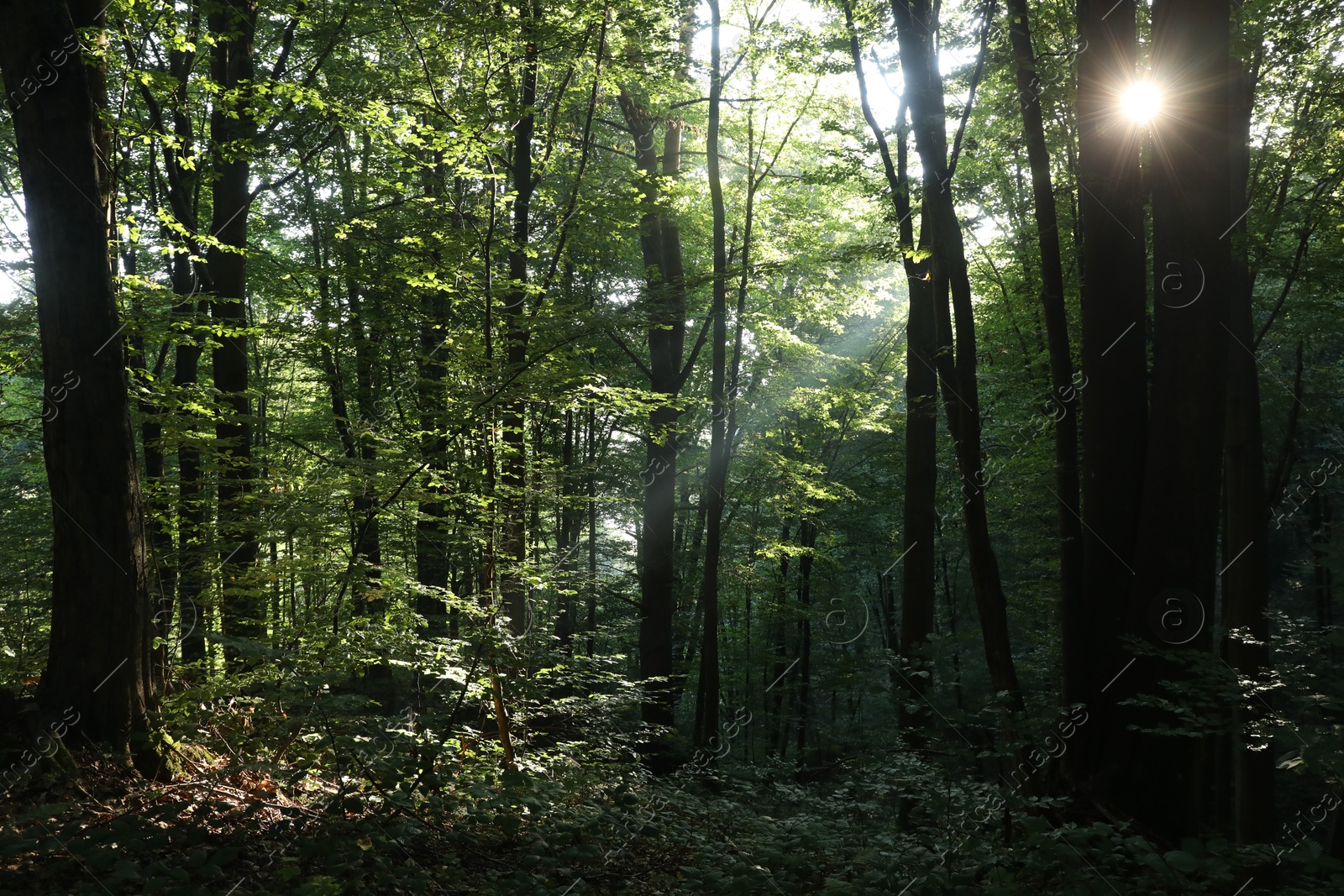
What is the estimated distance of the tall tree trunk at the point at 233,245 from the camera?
22.5ft

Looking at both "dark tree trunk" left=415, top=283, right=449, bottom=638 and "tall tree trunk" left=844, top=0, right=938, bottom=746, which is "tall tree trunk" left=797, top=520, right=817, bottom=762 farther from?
"tall tree trunk" left=844, top=0, right=938, bottom=746

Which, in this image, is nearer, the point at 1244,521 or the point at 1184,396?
the point at 1184,396

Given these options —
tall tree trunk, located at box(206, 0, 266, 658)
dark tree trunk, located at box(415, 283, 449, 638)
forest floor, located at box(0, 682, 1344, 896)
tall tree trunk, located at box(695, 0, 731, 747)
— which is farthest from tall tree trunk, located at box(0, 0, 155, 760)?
tall tree trunk, located at box(695, 0, 731, 747)

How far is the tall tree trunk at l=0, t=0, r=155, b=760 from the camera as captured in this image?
467 cm

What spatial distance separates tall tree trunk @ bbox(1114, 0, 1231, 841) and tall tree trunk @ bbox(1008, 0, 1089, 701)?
0.81 m

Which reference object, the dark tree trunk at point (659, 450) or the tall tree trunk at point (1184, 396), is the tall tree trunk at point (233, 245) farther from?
the tall tree trunk at point (1184, 396)

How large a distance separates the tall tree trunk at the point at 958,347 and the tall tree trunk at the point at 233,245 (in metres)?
5.38

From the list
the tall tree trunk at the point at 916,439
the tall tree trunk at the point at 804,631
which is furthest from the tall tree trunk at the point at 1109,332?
the tall tree trunk at the point at 804,631

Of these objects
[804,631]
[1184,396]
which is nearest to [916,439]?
[1184,396]

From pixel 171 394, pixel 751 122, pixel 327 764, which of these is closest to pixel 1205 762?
pixel 327 764

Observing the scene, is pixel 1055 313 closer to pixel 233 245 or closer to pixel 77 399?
pixel 77 399

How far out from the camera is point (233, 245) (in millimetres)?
8219

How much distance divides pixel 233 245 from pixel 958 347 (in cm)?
704

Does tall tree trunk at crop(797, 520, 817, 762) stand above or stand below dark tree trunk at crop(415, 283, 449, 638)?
below
